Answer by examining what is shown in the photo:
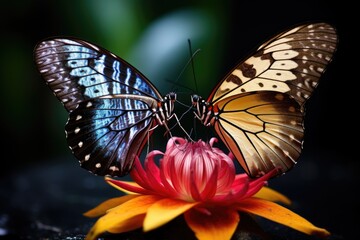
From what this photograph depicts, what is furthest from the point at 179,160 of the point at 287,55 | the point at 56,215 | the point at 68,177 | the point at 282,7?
the point at 282,7

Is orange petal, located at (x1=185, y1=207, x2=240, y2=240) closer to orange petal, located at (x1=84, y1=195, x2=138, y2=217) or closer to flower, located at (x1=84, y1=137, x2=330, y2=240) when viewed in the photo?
flower, located at (x1=84, y1=137, x2=330, y2=240)

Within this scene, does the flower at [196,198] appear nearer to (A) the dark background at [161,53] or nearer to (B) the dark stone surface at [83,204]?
(B) the dark stone surface at [83,204]

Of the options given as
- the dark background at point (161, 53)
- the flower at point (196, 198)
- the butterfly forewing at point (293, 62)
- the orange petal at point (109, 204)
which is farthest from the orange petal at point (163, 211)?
the dark background at point (161, 53)

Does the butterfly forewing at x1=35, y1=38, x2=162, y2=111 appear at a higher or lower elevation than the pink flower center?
higher

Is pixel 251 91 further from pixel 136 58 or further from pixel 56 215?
pixel 136 58

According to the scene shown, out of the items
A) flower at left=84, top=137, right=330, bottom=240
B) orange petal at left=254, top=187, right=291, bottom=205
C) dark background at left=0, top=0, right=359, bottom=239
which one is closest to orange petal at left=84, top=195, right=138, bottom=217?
flower at left=84, top=137, right=330, bottom=240

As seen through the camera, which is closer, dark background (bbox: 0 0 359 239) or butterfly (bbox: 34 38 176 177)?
butterfly (bbox: 34 38 176 177)
